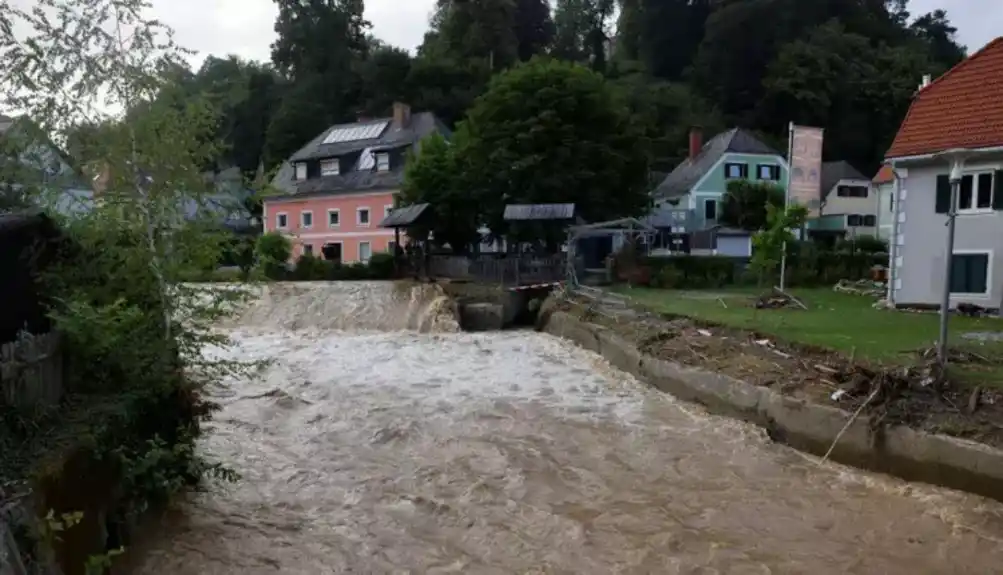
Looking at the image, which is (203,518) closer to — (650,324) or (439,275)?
(650,324)

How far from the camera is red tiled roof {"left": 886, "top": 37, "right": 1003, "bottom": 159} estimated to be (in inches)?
766

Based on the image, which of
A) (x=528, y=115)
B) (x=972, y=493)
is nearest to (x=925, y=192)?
(x=972, y=493)

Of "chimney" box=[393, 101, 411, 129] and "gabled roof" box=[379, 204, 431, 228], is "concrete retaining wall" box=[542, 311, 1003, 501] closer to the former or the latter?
"gabled roof" box=[379, 204, 431, 228]

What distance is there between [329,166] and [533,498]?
45.5 m

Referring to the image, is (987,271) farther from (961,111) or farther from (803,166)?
(803,166)

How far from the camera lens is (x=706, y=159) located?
52.1 m

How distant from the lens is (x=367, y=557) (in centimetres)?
725

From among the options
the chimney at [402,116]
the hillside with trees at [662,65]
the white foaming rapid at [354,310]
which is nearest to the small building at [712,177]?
the hillside with trees at [662,65]

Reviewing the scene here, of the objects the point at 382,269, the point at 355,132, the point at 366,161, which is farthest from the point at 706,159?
the point at 382,269

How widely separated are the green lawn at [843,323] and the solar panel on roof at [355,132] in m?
30.2

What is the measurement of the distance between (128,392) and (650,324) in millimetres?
12857

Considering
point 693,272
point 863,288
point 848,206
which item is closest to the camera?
point 863,288

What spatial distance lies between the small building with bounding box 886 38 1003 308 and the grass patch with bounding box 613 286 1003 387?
1504 millimetres

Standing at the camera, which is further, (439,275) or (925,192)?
(439,275)
